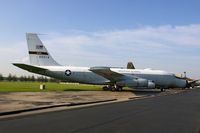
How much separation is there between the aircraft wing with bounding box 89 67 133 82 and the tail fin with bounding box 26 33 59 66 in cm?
690

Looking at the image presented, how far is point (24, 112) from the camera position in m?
17.7

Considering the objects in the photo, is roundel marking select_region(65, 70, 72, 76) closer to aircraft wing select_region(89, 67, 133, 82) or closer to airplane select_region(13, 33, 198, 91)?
airplane select_region(13, 33, 198, 91)

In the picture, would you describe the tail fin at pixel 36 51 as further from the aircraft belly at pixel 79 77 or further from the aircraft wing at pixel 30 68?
the aircraft belly at pixel 79 77

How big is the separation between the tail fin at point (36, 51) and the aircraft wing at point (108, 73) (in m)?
6.90

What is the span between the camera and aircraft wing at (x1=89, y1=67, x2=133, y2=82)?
52.0 metres

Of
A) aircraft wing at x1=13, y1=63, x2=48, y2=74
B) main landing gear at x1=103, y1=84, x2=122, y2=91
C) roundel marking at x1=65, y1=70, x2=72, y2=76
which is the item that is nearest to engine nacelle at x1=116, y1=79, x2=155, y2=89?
main landing gear at x1=103, y1=84, x2=122, y2=91

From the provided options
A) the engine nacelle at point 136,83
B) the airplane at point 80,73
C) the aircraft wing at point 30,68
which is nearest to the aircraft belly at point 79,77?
the airplane at point 80,73

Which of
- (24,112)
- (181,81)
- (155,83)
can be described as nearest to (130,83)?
(155,83)

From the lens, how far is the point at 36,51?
5281 cm

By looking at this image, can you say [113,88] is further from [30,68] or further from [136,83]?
[30,68]

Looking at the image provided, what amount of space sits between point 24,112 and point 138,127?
7.17 m

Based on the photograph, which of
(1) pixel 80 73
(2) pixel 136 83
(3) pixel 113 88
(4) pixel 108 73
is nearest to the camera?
(2) pixel 136 83

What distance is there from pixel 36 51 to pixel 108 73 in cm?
1084

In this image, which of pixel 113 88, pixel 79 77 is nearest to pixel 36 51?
pixel 79 77
